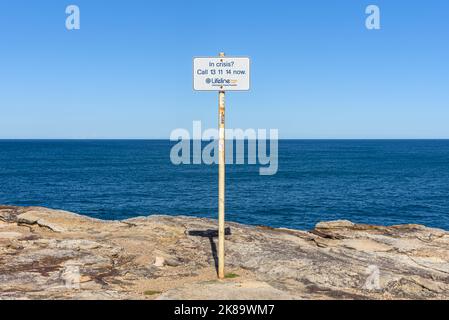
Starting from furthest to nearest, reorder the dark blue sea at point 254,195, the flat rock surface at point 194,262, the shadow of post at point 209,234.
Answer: the dark blue sea at point 254,195 → the shadow of post at point 209,234 → the flat rock surface at point 194,262

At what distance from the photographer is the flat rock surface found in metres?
11.1

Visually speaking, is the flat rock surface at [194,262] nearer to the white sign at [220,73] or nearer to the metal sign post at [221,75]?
the metal sign post at [221,75]

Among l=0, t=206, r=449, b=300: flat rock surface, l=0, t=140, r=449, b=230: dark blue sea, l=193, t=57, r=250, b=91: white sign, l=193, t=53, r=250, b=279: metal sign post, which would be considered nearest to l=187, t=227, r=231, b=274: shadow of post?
l=0, t=206, r=449, b=300: flat rock surface

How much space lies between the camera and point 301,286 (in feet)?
39.0

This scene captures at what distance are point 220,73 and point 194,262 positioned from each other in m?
6.30

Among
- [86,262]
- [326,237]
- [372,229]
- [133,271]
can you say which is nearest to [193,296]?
[133,271]

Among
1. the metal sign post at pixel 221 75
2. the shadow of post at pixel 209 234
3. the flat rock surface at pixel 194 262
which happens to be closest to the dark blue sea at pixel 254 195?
the flat rock surface at pixel 194 262

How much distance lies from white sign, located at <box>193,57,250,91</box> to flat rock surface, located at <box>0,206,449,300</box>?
212 inches

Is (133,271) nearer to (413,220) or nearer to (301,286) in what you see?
(301,286)

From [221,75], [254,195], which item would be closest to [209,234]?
[221,75]

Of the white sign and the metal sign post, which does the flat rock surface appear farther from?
the white sign

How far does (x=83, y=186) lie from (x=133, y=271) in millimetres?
68599

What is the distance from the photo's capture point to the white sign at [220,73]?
11438mm

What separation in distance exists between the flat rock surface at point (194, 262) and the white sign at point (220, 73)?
5.39 meters
